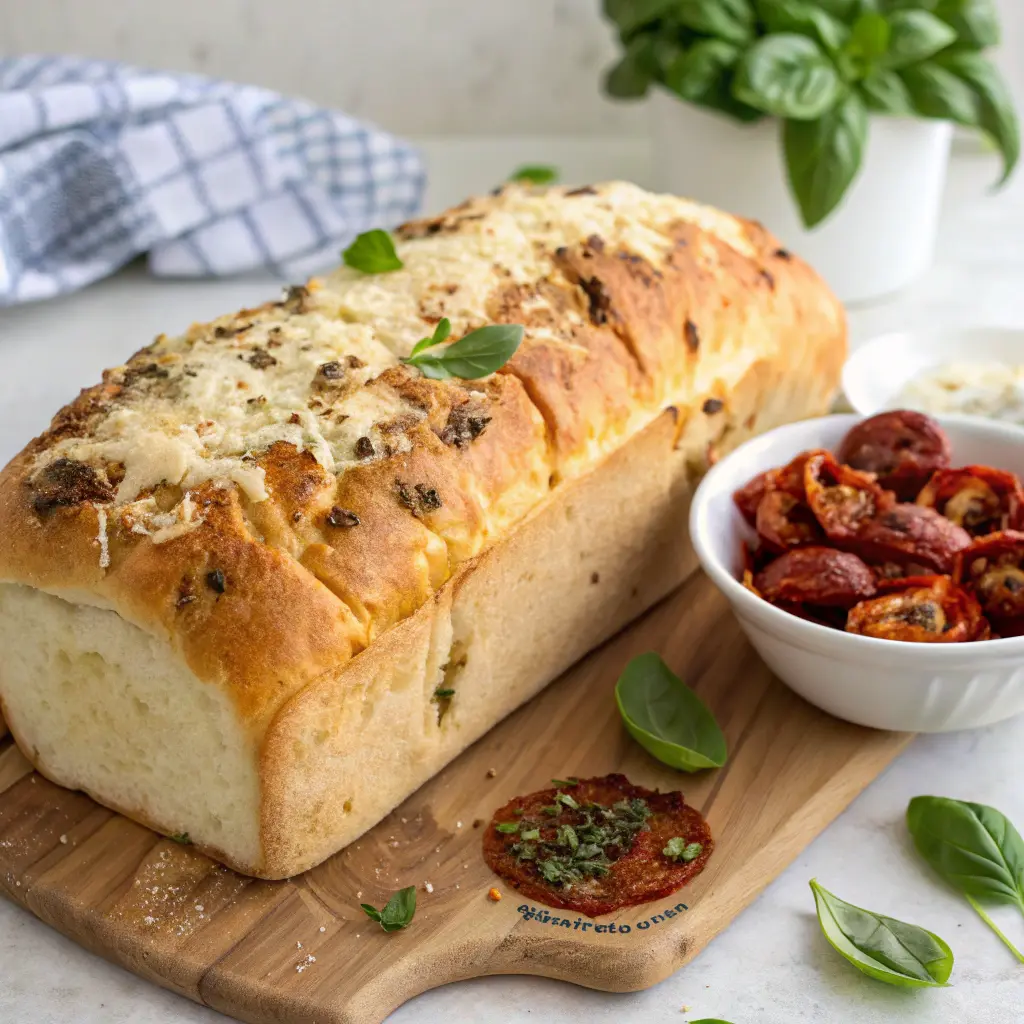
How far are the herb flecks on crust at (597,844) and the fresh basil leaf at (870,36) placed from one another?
170cm

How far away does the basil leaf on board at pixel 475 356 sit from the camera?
1910 millimetres

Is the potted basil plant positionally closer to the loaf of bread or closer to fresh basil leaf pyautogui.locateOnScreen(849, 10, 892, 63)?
fresh basil leaf pyautogui.locateOnScreen(849, 10, 892, 63)

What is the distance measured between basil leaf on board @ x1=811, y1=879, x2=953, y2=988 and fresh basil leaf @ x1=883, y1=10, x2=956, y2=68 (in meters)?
1.81

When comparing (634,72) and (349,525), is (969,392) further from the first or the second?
(349,525)

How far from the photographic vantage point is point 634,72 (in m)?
3.07

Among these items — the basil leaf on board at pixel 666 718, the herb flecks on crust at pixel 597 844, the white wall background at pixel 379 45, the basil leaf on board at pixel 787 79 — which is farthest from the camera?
the white wall background at pixel 379 45

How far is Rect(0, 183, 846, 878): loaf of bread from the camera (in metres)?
1.65

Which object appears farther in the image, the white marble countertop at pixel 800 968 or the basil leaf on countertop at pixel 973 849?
the basil leaf on countertop at pixel 973 849

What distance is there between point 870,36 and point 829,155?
27cm

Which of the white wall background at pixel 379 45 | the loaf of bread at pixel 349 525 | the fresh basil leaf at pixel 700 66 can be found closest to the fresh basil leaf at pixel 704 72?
the fresh basil leaf at pixel 700 66

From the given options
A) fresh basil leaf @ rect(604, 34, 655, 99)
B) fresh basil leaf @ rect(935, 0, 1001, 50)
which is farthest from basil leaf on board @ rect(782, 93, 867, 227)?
fresh basil leaf @ rect(604, 34, 655, 99)

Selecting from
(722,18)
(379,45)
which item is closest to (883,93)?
(722,18)

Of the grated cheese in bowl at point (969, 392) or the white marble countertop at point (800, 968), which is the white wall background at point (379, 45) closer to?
the grated cheese in bowl at point (969, 392)

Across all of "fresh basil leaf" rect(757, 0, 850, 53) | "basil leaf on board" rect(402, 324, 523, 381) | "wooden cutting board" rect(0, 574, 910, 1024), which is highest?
"fresh basil leaf" rect(757, 0, 850, 53)
